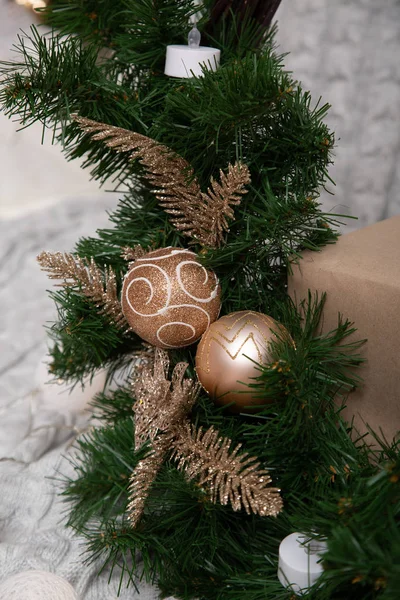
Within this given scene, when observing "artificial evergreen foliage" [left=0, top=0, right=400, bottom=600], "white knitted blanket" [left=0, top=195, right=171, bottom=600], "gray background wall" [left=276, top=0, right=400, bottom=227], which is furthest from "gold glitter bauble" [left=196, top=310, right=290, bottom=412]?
"gray background wall" [left=276, top=0, right=400, bottom=227]

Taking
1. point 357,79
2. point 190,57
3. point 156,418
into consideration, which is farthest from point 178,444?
point 357,79

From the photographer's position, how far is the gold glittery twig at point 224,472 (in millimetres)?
429

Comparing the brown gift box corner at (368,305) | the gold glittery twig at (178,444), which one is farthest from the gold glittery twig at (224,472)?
the brown gift box corner at (368,305)

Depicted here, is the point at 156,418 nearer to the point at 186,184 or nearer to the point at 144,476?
the point at 144,476

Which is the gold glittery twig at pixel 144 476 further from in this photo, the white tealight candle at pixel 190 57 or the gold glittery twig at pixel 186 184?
the white tealight candle at pixel 190 57

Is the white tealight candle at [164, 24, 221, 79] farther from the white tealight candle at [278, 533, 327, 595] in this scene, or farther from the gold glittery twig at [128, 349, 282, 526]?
the white tealight candle at [278, 533, 327, 595]

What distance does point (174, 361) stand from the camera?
0.57m

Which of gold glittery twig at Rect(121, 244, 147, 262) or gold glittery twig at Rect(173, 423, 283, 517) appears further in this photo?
gold glittery twig at Rect(121, 244, 147, 262)

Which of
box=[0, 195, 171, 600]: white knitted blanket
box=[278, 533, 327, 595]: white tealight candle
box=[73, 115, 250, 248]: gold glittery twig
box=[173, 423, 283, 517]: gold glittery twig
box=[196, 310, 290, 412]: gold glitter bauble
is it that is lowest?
box=[0, 195, 171, 600]: white knitted blanket

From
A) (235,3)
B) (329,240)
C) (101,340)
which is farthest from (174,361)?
(235,3)

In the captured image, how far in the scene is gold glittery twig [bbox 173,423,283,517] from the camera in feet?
1.41

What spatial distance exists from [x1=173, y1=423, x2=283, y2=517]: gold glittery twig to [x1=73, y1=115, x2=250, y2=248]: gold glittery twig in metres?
0.16

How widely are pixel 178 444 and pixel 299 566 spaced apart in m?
0.13

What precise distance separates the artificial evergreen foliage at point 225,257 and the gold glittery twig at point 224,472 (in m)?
0.02
